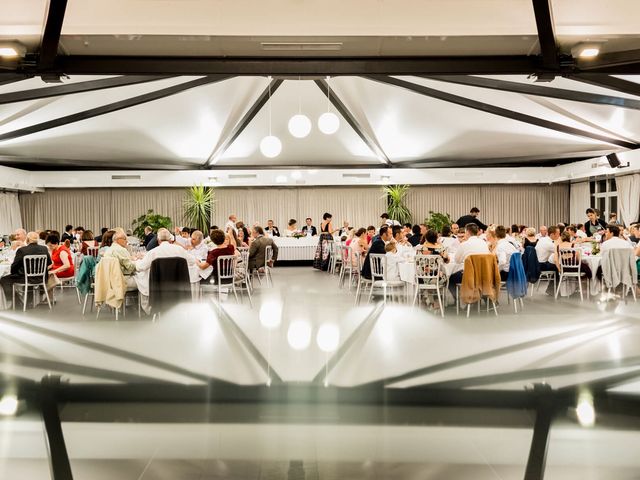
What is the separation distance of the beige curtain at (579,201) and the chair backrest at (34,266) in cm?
1416

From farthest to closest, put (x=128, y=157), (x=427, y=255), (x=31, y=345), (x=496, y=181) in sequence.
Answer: (x=496, y=181) < (x=128, y=157) < (x=427, y=255) < (x=31, y=345)

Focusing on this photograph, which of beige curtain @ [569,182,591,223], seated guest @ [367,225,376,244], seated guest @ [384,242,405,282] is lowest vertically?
seated guest @ [384,242,405,282]

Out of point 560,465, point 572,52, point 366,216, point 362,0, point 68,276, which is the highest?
point 362,0

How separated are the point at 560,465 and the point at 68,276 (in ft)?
25.0

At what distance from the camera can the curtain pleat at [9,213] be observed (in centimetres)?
1575

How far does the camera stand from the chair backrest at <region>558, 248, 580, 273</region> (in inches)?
344

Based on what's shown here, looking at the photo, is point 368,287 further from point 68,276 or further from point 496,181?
point 496,181

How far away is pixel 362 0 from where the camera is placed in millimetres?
5176

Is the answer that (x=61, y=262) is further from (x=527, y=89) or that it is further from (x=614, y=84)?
(x=614, y=84)

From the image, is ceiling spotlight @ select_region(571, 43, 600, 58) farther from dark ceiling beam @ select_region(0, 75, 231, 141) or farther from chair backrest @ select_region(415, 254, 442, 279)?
dark ceiling beam @ select_region(0, 75, 231, 141)

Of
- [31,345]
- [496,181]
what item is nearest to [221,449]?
[31,345]

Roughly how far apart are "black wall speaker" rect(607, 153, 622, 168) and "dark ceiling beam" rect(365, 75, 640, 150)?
11.5 inches

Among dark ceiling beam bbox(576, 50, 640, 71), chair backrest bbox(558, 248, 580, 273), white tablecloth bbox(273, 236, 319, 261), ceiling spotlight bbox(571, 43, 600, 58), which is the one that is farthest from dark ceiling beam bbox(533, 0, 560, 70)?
white tablecloth bbox(273, 236, 319, 261)

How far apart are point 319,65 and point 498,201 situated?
1278 centimetres
